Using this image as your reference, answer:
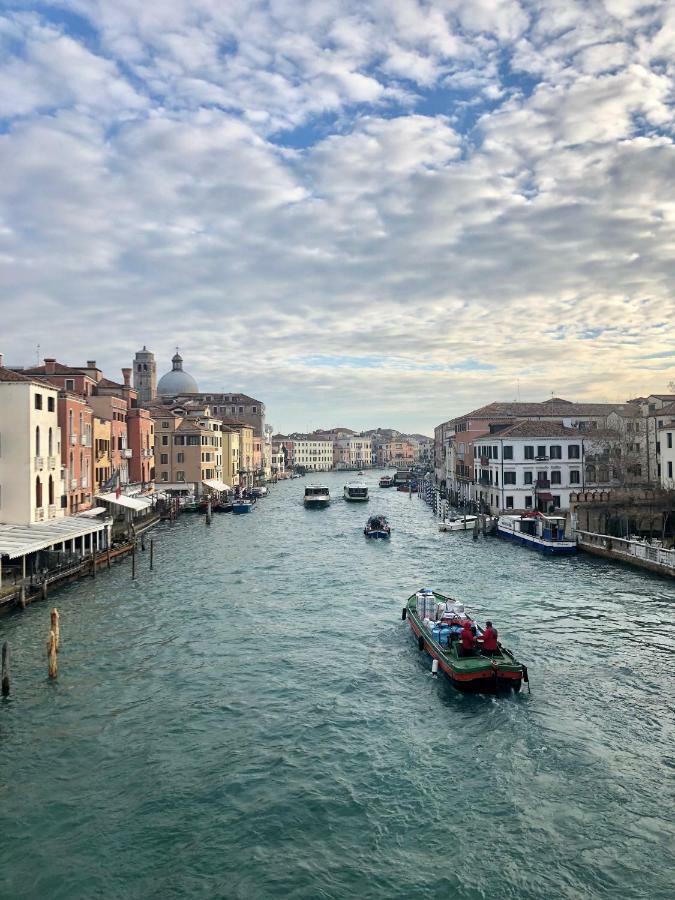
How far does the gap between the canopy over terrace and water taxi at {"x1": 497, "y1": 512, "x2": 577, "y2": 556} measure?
24.5 meters

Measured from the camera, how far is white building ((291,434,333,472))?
17712cm

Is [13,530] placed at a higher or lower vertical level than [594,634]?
higher

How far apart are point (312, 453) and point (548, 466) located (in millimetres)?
130997

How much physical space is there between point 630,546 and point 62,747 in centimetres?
2869

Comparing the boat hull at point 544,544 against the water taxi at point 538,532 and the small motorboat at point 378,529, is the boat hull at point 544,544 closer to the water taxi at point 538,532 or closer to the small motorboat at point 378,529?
the water taxi at point 538,532

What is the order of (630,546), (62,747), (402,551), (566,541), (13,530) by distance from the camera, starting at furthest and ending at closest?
(402,551), (566,541), (630,546), (13,530), (62,747)

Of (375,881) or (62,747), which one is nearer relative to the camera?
(375,881)

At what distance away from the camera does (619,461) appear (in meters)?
50.8

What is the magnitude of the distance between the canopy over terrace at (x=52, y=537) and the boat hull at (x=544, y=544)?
24298 mm

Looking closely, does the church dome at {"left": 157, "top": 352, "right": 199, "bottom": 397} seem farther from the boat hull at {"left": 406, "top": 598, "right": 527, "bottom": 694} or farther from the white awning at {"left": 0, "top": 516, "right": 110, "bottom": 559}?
the boat hull at {"left": 406, "top": 598, "right": 527, "bottom": 694}

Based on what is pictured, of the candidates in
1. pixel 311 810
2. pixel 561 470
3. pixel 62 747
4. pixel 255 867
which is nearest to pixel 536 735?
pixel 311 810

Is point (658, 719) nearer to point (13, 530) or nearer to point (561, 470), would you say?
point (13, 530)

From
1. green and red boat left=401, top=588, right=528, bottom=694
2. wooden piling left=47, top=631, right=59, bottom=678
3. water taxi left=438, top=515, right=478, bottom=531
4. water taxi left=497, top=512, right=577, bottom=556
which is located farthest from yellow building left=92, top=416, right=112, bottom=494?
green and red boat left=401, top=588, right=528, bottom=694

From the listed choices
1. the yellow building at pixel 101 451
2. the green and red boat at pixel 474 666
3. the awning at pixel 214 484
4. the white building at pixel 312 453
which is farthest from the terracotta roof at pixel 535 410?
the white building at pixel 312 453
